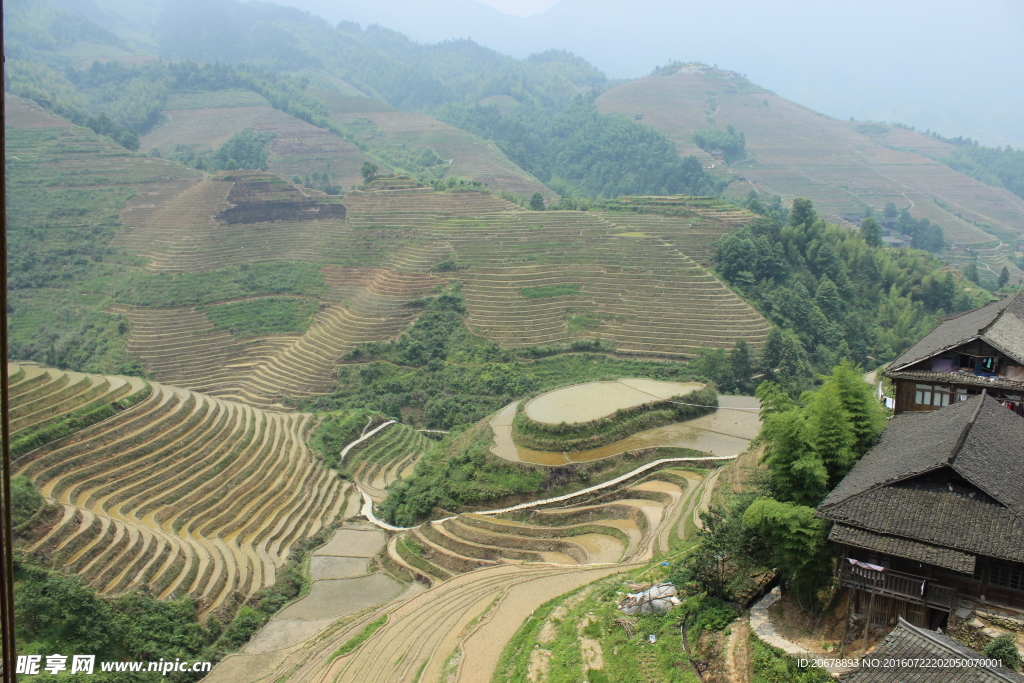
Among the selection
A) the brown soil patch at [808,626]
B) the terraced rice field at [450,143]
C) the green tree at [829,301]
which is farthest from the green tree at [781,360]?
the terraced rice field at [450,143]

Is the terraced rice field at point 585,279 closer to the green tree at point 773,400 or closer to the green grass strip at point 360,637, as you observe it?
the green tree at point 773,400

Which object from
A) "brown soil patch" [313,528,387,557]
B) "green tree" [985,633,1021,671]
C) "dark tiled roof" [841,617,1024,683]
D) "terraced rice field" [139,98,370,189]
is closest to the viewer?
"dark tiled roof" [841,617,1024,683]

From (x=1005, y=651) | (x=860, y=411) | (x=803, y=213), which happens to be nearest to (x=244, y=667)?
(x=860, y=411)

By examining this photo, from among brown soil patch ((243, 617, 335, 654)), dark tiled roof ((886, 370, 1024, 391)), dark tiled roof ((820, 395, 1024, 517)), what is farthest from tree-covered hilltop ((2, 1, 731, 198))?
dark tiled roof ((820, 395, 1024, 517))

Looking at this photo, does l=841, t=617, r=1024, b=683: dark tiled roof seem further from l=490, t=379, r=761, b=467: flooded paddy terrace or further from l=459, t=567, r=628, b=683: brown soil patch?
l=490, t=379, r=761, b=467: flooded paddy terrace

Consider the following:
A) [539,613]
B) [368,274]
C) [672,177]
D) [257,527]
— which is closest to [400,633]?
[539,613]

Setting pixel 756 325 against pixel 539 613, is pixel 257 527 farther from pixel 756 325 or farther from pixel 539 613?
pixel 756 325

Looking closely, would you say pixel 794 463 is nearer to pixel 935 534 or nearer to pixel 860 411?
pixel 860 411
